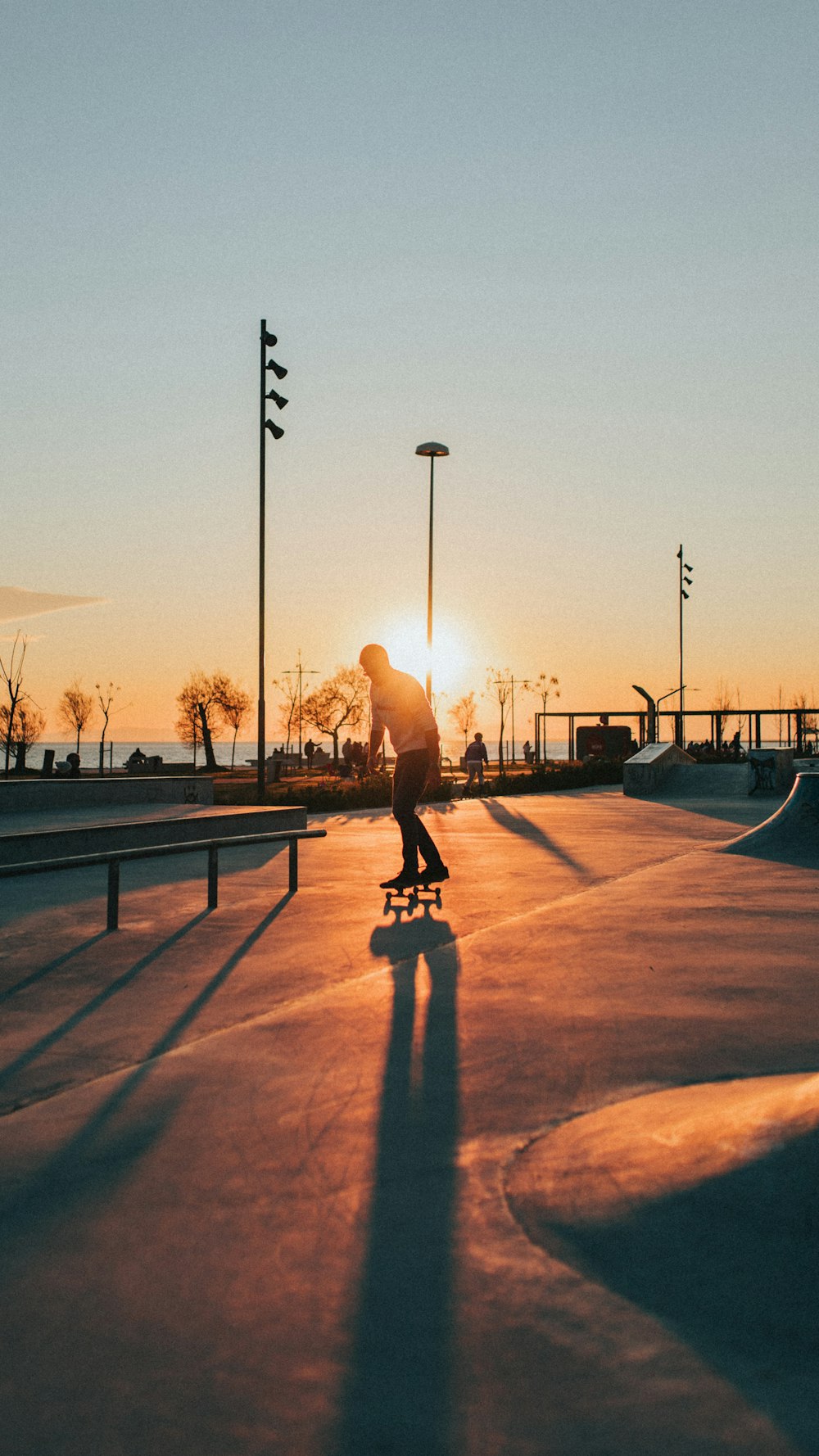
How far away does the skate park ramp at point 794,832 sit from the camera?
10.8m

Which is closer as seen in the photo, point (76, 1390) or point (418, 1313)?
point (76, 1390)

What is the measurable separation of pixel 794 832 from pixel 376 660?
520 cm

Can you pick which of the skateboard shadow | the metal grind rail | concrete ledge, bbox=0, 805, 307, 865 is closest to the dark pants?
the metal grind rail

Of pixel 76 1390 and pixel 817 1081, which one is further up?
pixel 817 1081

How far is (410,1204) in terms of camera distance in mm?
2844

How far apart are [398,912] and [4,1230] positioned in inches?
207

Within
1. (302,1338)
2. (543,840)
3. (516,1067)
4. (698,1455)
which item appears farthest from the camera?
(543,840)

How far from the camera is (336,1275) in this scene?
2.46 meters

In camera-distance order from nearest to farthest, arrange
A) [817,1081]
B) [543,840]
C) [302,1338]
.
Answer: [302,1338] < [817,1081] < [543,840]

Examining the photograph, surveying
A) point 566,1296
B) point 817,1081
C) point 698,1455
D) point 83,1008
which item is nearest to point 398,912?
point 83,1008

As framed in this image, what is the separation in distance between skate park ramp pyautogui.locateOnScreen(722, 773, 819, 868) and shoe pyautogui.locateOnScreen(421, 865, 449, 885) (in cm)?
379

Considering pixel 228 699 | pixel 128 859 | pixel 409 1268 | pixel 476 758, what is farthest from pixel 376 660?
pixel 228 699

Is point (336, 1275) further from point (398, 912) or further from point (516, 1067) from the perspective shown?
point (398, 912)

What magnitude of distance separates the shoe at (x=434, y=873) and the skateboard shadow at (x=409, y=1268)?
402 centimetres
